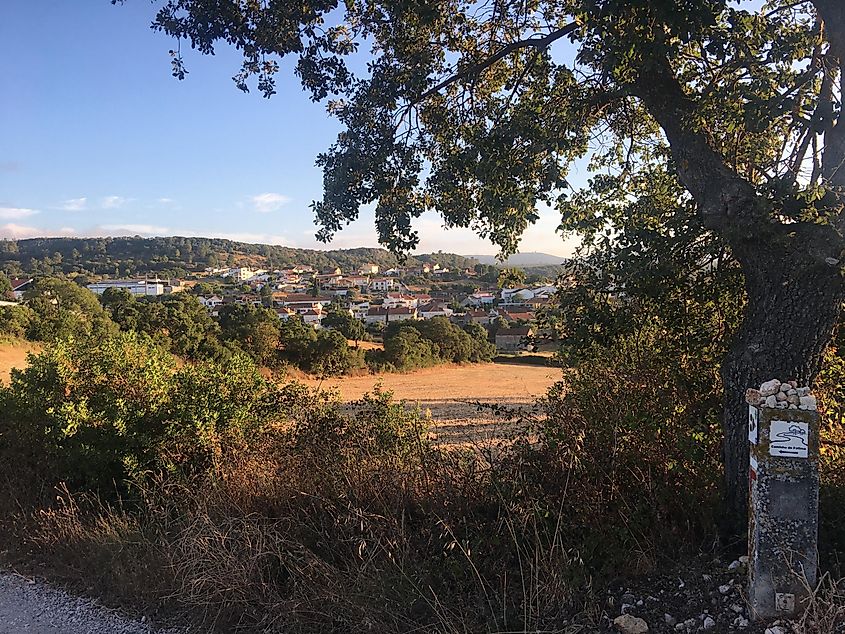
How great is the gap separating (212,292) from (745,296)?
201 feet

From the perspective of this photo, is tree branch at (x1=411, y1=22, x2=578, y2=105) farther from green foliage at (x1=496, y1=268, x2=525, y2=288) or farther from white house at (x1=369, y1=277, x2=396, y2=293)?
white house at (x1=369, y1=277, x2=396, y2=293)

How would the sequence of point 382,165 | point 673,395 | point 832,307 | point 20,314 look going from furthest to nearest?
1. point 20,314
2. point 382,165
3. point 673,395
4. point 832,307

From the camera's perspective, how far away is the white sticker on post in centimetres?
271

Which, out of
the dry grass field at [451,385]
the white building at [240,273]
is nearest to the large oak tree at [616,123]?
the dry grass field at [451,385]

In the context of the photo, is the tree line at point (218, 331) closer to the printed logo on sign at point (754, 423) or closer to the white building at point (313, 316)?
the white building at point (313, 316)

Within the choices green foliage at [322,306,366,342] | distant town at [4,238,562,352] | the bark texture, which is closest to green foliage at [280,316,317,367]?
distant town at [4,238,562,352]

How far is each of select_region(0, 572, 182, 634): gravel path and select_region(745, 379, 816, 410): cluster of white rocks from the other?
3.60m

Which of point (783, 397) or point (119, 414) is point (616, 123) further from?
point (119, 414)

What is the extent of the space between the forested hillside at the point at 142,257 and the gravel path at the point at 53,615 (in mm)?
54503

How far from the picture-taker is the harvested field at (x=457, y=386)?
2319 centimetres

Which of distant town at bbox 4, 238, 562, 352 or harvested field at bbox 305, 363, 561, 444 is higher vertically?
distant town at bbox 4, 238, 562, 352

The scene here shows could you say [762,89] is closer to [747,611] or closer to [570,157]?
[570,157]

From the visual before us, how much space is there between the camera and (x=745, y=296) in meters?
4.80

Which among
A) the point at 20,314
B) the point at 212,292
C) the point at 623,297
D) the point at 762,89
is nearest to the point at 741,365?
the point at 623,297
